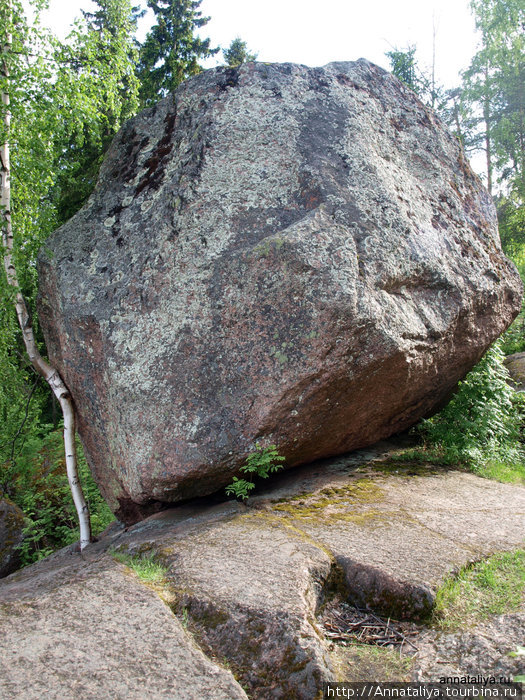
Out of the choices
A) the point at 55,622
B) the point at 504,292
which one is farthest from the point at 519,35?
the point at 55,622

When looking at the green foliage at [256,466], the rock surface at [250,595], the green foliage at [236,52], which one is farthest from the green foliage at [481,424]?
the green foliage at [236,52]

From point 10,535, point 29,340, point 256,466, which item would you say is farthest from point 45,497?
point 256,466

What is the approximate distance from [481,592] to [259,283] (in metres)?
2.80

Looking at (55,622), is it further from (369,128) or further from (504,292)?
(504,292)

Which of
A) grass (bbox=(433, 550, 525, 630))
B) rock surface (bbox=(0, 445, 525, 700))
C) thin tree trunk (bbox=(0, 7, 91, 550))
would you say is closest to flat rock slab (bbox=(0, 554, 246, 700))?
rock surface (bbox=(0, 445, 525, 700))

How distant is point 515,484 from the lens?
17.3 ft

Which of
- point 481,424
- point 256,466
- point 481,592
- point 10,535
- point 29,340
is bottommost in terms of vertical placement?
point 10,535

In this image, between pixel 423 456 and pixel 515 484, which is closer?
pixel 515 484

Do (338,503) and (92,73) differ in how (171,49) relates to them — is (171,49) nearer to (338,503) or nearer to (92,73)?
(92,73)

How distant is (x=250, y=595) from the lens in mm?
2947

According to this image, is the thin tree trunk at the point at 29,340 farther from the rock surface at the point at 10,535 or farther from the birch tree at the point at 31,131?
the rock surface at the point at 10,535

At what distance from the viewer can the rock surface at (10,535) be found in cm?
700

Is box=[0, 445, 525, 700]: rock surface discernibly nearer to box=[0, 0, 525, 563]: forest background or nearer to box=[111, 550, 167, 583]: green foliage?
box=[111, 550, 167, 583]: green foliage

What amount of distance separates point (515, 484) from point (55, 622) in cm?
437
